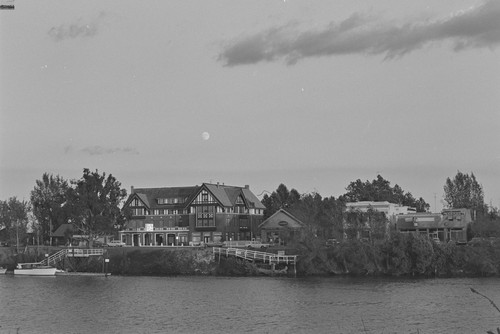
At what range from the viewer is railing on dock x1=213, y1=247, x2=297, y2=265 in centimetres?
9200

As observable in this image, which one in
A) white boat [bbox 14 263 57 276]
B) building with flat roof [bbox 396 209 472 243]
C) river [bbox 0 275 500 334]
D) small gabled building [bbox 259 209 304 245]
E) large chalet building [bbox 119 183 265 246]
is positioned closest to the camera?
river [bbox 0 275 500 334]

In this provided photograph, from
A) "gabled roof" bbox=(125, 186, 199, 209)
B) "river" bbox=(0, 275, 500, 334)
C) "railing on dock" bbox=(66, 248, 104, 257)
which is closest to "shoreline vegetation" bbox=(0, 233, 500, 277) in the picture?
"river" bbox=(0, 275, 500, 334)

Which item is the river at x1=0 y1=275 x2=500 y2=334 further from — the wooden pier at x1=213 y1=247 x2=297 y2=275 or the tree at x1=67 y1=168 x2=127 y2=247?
the tree at x1=67 y1=168 x2=127 y2=247

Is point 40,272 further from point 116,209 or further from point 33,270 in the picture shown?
point 116,209

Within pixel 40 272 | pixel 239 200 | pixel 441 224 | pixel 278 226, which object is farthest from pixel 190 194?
pixel 441 224

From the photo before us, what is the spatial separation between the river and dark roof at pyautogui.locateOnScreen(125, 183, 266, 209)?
42424mm

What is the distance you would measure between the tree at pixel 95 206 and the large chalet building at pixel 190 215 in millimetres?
5294

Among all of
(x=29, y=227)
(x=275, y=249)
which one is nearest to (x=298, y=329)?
(x=275, y=249)

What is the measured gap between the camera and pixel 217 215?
12500 cm

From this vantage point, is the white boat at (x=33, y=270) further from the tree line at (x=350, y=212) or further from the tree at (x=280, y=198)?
the tree at (x=280, y=198)

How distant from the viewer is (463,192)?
161 metres

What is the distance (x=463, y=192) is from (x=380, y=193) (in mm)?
23871

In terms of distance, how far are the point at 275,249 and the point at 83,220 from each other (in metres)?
34.9

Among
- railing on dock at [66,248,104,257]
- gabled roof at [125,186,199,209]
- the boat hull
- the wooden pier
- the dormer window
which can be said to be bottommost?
the boat hull
